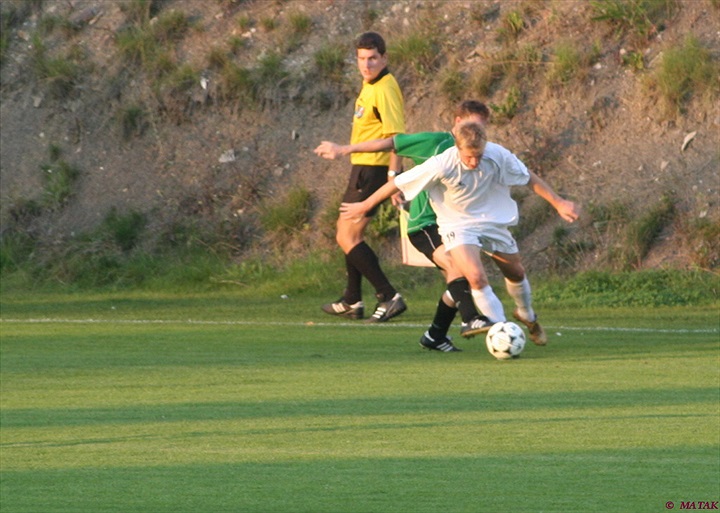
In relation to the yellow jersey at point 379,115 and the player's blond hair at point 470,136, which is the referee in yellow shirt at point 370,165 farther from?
the player's blond hair at point 470,136

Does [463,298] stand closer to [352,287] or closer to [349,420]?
[352,287]

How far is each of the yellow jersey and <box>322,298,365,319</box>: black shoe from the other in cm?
126

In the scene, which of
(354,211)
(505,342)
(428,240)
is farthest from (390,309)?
(505,342)

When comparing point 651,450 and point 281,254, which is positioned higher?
point 651,450

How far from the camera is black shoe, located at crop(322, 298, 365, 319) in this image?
12.7 meters

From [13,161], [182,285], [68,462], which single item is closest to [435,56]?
[182,285]

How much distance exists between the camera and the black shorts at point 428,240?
10883 millimetres

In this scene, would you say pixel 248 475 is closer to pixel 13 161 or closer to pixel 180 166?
pixel 180 166

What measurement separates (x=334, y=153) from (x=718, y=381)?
3.54 metres

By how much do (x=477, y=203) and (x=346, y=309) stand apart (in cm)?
286

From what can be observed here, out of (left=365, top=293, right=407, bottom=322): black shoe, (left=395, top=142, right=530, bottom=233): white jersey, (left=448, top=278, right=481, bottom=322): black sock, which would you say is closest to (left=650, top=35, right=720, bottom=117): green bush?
(left=365, top=293, right=407, bottom=322): black shoe

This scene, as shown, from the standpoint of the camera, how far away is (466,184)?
10.1m

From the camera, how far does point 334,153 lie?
1066 centimetres

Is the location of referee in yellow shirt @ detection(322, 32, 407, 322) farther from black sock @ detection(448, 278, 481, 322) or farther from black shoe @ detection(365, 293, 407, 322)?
black sock @ detection(448, 278, 481, 322)
